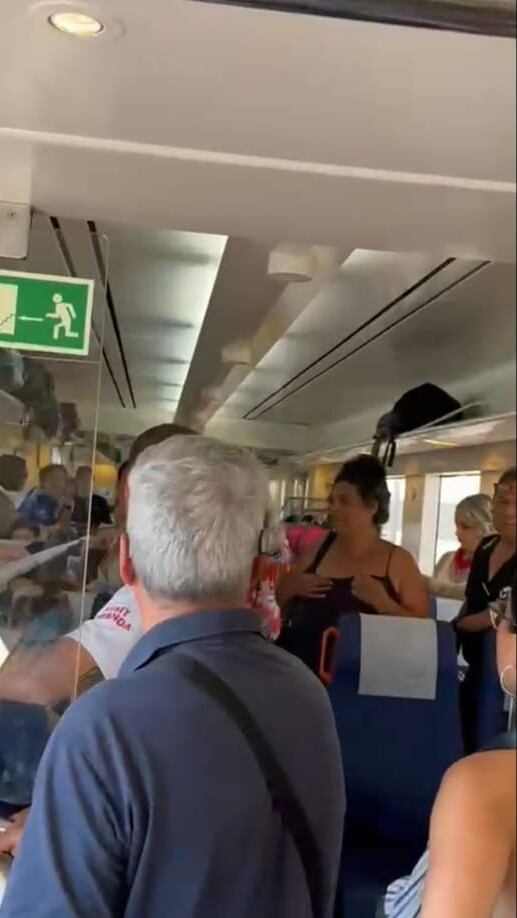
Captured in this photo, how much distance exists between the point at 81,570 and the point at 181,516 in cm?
35

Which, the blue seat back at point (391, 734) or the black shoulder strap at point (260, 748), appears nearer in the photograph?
the black shoulder strap at point (260, 748)

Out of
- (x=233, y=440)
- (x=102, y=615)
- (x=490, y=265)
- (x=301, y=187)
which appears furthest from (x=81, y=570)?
(x=490, y=265)

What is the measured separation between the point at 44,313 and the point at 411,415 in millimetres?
541

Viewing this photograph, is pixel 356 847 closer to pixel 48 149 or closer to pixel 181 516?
pixel 181 516

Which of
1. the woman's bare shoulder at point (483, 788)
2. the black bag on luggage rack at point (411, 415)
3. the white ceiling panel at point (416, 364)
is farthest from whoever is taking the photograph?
the black bag on luggage rack at point (411, 415)

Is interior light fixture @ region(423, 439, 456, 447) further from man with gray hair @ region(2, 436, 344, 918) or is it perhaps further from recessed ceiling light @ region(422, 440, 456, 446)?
man with gray hair @ region(2, 436, 344, 918)

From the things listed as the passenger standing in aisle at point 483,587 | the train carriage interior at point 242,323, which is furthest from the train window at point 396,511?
the passenger standing in aisle at point 483,587

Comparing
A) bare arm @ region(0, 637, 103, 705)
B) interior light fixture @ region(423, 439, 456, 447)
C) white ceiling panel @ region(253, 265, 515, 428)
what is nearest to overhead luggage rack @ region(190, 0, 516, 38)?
white ceiling panel @ region(253, 265, 515, 428)

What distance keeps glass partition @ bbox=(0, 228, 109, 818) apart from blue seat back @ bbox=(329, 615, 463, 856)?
34 cm

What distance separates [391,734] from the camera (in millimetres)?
1235

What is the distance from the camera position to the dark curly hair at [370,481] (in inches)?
44.6

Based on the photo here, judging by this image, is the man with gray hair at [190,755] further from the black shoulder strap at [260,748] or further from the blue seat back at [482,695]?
the blue seat back at [482,695]

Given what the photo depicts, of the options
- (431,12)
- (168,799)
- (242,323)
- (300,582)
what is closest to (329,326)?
(242,323)

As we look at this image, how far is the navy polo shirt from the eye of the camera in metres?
0.98
